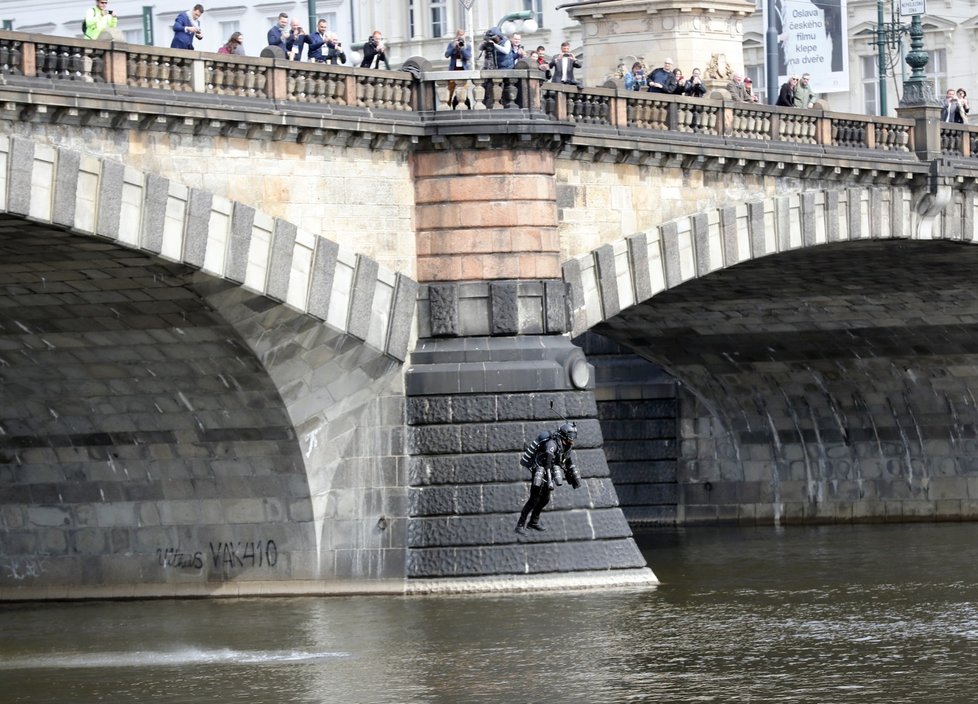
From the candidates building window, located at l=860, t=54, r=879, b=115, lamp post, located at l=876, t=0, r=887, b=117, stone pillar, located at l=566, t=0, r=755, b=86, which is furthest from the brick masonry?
building window, located at l=860, t=54, r=879, b=115

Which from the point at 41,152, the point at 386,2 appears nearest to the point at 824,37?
the point at 386,2

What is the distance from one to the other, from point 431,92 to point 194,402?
213 inches

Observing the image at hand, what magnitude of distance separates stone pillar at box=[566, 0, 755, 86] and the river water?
1146cm

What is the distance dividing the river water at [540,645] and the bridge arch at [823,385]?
11279 millimetres

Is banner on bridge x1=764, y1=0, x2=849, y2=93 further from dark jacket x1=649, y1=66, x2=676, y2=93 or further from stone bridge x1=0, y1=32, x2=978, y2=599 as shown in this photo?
dark jacket x1=649, y1=66, x2=676, y2=93

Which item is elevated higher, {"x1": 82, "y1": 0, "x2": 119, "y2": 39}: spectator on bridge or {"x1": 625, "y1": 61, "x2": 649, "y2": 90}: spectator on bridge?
{"x1": 625, "y1": 61, "x2": 649, "y2": 90}: spectator on bridge

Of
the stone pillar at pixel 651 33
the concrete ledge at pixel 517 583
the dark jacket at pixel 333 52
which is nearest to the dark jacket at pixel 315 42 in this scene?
the dark jacket at pixel 333 52

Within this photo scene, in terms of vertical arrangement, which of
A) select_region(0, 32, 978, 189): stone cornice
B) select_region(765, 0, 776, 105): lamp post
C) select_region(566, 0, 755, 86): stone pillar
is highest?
select_region(765, 0, 776, 105): lamp post

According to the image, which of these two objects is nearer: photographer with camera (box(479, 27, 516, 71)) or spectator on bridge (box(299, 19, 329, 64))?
spectator on bridge (box(299, 19, 329, 64))

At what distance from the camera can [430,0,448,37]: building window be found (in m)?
70.8

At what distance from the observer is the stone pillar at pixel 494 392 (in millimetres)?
34031

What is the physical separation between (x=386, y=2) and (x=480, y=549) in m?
39.8

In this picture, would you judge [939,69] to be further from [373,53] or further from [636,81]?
[373,53]

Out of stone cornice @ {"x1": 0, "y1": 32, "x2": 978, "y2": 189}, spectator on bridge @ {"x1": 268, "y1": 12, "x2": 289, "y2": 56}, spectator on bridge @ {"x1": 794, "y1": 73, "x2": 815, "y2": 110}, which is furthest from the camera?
spectator on bridge @ {"x1": 794, "y1": 73, "x2": 815, "y2": 110}
